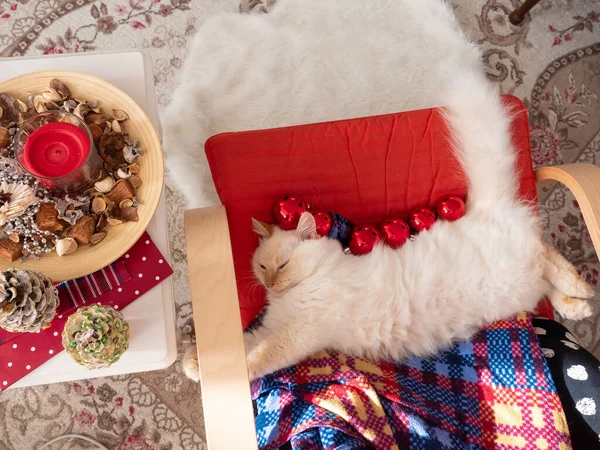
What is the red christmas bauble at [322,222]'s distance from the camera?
106 centimetres

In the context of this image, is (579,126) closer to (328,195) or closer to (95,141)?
(328,195)

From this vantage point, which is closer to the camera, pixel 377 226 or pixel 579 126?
pixel 377 226

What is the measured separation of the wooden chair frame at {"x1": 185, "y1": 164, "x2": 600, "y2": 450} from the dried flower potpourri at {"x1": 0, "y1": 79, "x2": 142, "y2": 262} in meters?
0.13

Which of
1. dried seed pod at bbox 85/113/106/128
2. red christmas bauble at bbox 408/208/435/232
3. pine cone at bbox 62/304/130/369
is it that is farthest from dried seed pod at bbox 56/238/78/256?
red christmas bauble at bbox 408/208/435/232

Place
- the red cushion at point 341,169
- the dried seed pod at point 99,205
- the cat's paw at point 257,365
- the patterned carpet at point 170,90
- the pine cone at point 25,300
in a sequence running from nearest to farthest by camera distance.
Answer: the pine cone at point 25,300 → the dried seed pod at point 99,205 → the cat's paw at point 257,365 → the red cushion at point 341,169 → the patterned carpet at point 170,90

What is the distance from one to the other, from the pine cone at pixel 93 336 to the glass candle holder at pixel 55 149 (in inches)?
8.4

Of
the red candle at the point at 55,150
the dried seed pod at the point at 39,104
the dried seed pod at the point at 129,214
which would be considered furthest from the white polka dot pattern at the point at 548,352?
the dried seed pod at the point at 39,104

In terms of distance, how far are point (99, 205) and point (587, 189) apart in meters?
0.91

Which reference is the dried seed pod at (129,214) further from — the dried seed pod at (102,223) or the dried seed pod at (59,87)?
the dried seed pod at (59,87)

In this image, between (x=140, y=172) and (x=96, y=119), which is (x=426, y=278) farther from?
(x=96, y=119)

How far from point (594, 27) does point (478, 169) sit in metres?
1.00

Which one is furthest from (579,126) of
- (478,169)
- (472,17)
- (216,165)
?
(216,165)

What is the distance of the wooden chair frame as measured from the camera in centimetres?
80

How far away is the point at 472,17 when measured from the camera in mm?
1666
